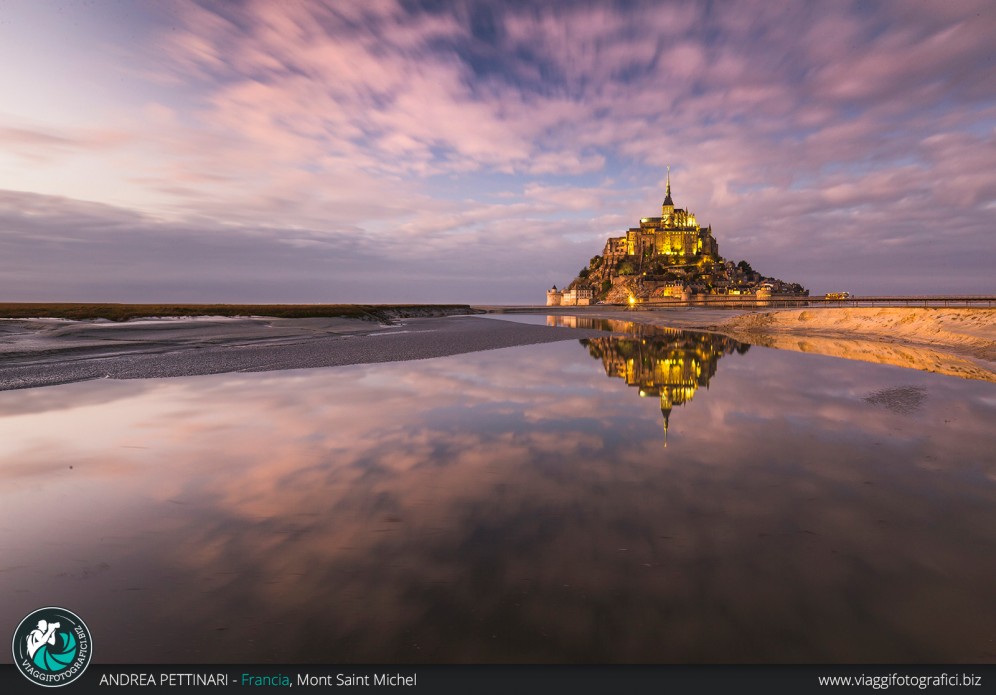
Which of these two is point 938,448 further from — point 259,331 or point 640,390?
point 259,331

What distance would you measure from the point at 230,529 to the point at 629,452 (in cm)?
603

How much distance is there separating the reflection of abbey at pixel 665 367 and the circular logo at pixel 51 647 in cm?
852

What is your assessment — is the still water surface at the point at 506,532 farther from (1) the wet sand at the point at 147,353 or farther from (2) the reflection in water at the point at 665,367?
(1) the wet sand at the point at 147,353

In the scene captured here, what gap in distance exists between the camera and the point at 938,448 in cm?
730

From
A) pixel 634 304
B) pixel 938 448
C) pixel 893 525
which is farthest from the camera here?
pixel 634 304

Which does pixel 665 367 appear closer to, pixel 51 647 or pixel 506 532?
pixel 506 532

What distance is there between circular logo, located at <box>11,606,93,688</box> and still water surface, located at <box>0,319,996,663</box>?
5.5 inches

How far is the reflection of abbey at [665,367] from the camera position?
39.7 feet

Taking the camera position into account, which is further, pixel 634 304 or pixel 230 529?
pixel 634 304

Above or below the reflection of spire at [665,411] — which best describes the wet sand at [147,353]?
above

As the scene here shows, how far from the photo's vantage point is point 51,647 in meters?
3.33

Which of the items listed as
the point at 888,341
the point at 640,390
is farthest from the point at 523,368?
the point at 888,341

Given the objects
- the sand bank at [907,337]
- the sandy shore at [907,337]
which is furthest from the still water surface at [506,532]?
the sandy shore at [907,337]

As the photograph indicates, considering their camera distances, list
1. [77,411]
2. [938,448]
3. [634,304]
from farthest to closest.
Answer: [634,304]
[77,411]
[938,448]
